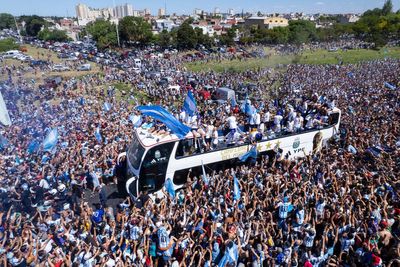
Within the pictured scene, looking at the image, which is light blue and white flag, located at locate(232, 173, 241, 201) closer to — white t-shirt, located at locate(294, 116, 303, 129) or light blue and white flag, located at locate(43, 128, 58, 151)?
white t-shirt, located at locate(294, 116, 303, 129)

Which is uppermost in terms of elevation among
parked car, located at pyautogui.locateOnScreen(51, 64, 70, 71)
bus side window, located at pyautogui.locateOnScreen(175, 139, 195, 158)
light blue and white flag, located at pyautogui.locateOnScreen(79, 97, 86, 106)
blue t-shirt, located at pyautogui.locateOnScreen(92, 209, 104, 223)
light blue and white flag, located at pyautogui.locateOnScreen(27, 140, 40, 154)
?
bus side window, located at pyautogui.locateOnScreen(175, 139, 195, 158)

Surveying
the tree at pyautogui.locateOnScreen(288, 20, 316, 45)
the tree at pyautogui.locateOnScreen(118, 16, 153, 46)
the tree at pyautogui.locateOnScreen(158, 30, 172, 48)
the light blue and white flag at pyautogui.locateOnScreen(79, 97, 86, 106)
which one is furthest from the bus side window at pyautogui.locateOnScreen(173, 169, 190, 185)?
the tree at pyautogui.locateOnScreen(288, 20, 316, 45)

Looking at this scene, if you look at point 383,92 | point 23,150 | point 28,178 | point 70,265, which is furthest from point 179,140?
point 383,92

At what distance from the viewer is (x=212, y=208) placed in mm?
8758

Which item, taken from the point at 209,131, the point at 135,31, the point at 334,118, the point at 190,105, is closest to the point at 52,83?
the point at 190,105

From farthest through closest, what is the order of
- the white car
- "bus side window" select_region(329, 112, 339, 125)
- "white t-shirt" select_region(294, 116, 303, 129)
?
the white car, "bus side window" select_region(329, 112, 339, 125), "white t-shirt" select_region(294, 116, 303, 129)

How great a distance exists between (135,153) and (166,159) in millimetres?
1042

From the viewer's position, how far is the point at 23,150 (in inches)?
578

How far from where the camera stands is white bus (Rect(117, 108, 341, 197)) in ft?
31.2

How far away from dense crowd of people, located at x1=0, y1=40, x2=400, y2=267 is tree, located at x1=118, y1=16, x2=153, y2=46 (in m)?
58.3

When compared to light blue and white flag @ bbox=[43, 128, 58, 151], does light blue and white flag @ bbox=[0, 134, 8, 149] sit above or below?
below

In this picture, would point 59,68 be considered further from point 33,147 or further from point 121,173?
point 121,173

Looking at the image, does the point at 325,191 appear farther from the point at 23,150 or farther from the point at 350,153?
the point at 23,150

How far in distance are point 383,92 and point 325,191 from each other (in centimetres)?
1934
